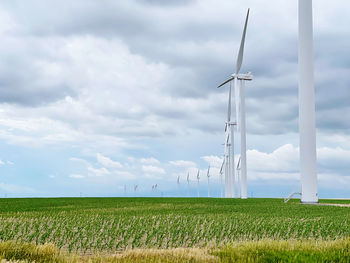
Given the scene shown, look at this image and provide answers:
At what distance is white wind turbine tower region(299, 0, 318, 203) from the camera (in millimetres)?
48938

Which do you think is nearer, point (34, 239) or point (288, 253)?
point (288, 253)

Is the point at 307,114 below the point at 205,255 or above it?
above

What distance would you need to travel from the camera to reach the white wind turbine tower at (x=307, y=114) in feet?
161

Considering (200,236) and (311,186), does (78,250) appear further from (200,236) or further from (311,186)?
(311,186)

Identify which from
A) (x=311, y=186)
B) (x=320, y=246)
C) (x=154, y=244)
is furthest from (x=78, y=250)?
(x=311, y=186)

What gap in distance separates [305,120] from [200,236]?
34.1 meters

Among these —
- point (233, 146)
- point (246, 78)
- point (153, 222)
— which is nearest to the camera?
point (153, 222)

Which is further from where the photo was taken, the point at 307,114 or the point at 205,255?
the point at 307,114

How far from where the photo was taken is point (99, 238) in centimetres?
1822

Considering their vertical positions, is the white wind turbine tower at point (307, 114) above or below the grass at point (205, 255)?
above

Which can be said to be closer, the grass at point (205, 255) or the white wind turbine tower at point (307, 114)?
the grass at point (205, 255)

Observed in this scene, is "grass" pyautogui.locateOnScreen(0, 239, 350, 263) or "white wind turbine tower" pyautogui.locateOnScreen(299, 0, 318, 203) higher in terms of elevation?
"white wind turbine tower" pyautogui.locateOnScreen(299, 0, 318, 203)

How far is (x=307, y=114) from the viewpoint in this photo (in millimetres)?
49250

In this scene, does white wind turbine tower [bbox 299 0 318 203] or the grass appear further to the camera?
white wind turbine tower [bbox 299 0 318 203]
